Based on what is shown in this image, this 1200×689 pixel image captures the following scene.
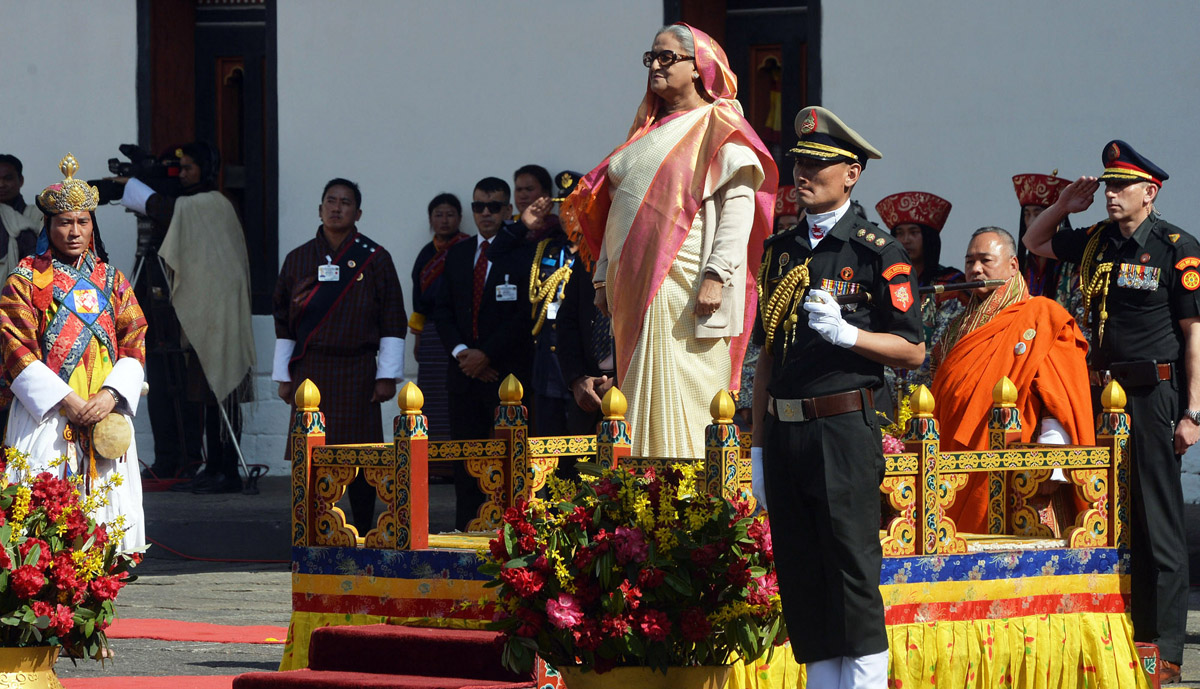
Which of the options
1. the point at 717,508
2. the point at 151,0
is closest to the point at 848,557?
the point at 717,508

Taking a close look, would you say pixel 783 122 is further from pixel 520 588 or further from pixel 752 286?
pixel 520 588

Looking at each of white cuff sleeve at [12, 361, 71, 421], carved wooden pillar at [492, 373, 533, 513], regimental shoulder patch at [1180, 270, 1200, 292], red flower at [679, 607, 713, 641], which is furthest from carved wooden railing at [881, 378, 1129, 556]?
white cuff sleeve at [12, 361, 71, 421]

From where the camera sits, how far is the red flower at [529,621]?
516 centimetres

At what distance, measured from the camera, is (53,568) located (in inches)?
236

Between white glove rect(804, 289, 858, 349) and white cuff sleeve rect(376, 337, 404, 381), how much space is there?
15.6 ft

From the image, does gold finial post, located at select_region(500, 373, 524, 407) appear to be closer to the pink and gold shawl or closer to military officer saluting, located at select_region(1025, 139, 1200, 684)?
the pink and gold shawl

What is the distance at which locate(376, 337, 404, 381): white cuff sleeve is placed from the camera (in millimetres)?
9539

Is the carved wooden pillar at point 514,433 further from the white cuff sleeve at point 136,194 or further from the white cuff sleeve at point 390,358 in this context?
the white cuff sleeve at point 136,194

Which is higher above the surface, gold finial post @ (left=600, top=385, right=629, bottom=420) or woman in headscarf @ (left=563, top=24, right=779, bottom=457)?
woman in headscarf @ (left=563, top=24, right=779, bottom=457)

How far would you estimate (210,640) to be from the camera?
24.7 feet

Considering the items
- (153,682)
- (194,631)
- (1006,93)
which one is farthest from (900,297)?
(1006,93)

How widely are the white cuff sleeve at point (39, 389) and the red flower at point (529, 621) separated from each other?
3250mm

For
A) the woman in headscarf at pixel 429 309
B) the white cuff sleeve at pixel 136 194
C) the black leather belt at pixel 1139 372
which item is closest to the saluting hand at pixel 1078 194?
the black leather belt at pixel 1139 372

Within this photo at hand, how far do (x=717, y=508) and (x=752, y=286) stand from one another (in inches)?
73.4
